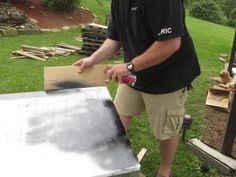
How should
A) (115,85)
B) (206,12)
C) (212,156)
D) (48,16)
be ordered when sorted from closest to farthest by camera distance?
1. (212,156)
2. (115,85)
3. (48,16)
4. (206,12)

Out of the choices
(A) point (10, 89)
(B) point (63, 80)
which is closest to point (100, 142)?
(B) point (63, 80)

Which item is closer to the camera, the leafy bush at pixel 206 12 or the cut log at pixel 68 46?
the cut log at pixel 68 46

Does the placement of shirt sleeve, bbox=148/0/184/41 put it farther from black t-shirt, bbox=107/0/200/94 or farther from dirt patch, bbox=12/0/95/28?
dirt patch, bbox=12/0/95/28

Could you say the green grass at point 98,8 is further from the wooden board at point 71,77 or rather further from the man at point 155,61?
the wooden board at point 71,77

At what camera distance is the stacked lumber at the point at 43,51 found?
24.6 feet

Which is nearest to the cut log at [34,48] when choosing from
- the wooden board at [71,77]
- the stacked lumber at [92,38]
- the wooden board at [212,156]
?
the stacked lumber at [92,38]

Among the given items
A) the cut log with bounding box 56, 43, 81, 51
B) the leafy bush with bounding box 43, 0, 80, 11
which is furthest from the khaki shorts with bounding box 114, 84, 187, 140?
the leafy bush with bounding box 43, 0, 80, 11

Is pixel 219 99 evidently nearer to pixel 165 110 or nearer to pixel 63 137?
pixel 165 110

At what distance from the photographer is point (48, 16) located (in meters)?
11.0

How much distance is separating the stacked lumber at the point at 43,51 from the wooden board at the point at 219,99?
3.46 m

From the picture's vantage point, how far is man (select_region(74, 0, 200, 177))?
2.28 metres

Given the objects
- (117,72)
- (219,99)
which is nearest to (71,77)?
(117,72)

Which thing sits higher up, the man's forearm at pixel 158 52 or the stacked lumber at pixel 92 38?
the man's forearm at pixel 158 52

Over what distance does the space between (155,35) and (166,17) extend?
15 centimetres
